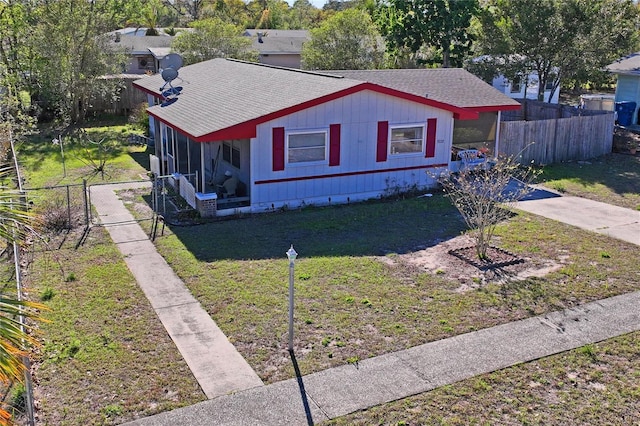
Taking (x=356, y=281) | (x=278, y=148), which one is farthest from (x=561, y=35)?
(x=356, y=281)

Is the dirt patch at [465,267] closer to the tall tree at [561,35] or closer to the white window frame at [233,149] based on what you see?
the white window frame at [233,149]

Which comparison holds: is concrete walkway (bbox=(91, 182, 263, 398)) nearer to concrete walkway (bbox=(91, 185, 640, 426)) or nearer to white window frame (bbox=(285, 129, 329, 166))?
concrete walkway (bbox=(91, 185, 640, 426))

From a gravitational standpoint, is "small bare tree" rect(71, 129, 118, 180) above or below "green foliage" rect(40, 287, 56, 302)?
above

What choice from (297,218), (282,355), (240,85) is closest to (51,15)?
(240,85)

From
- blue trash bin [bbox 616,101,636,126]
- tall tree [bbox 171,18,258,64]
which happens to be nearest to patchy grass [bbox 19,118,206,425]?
tall tree [bbox 171,18,258,64]

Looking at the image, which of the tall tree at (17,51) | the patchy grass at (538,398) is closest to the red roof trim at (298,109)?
the patchy grass at (538,398)

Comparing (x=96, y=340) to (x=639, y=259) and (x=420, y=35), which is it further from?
(x=420, y=35)

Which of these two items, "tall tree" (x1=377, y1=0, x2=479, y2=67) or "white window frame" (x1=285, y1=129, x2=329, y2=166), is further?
"tall tree" (x1=377, y1=0, x2=479, y2=67)

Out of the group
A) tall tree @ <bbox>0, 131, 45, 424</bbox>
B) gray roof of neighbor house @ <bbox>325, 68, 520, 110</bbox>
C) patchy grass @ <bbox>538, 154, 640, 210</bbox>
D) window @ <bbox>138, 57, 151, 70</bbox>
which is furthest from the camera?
window @ <bbox>138, 57, 151, 70</bbox>
